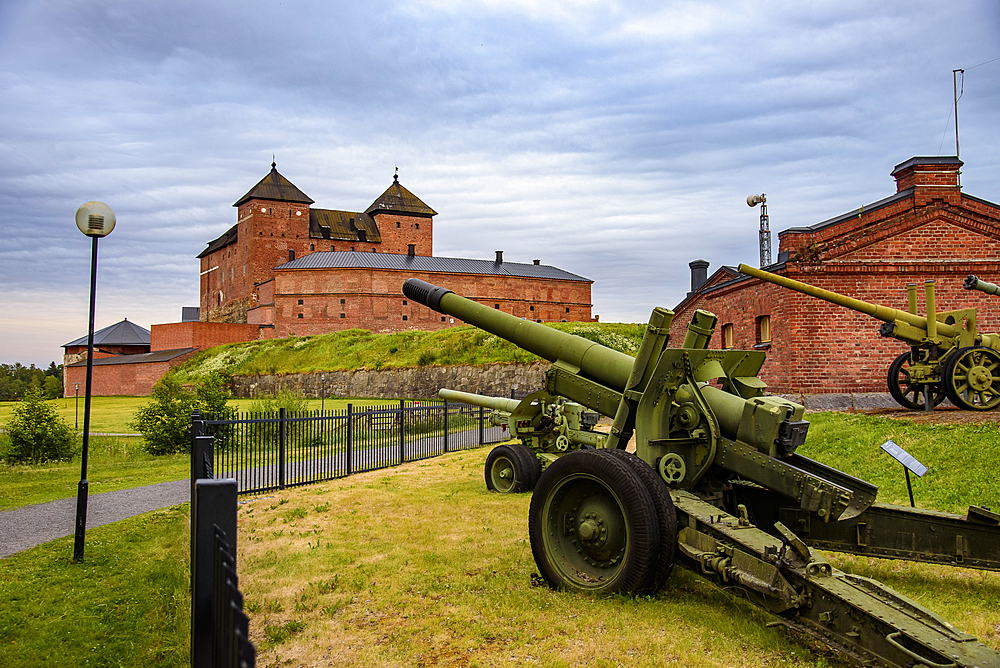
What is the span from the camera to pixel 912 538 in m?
5.23

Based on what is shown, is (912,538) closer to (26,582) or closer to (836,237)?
(26,582)

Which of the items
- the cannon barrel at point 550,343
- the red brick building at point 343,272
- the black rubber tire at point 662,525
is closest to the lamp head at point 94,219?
the cannon barrel at point 550,343

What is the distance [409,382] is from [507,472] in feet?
96.9

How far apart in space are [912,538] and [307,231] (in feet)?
251

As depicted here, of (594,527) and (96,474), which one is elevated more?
(594,527)

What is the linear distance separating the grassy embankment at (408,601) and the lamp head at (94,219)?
10.9 ft

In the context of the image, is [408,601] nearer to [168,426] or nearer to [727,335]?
[168,426]

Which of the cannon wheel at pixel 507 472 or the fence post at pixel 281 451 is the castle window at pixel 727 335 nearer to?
the cannon wheel at pixel 507 472

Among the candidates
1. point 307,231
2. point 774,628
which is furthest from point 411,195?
point 774,628

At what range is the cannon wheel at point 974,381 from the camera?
1177 centimetres

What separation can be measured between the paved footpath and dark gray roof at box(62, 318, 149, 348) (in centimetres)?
6583

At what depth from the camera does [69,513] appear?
9461mm

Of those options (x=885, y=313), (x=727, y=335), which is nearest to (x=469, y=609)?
(x=885, y=313)

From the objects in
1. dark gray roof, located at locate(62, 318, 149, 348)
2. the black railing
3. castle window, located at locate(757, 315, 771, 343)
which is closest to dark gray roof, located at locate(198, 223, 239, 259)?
dark gray roof, located at locate(62, 318, 149, 348)
